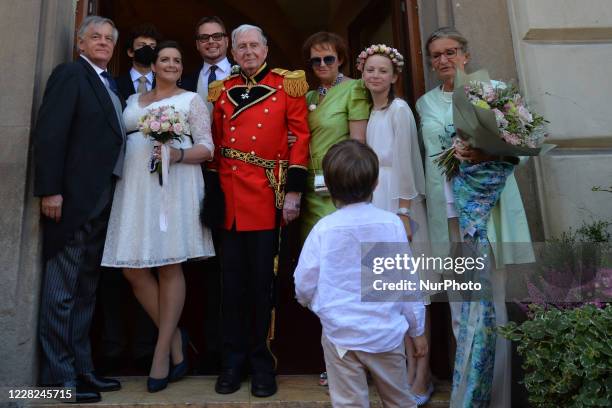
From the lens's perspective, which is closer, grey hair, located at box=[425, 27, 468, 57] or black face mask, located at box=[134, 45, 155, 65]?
grey hair, located at box=[425, 27, 468, 57]

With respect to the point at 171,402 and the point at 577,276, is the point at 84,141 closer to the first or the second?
the point at 171,402

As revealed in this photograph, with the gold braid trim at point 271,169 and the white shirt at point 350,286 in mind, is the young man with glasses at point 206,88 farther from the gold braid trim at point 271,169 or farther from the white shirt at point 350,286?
the white shirt at point 350,286

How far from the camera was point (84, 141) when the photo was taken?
358cm

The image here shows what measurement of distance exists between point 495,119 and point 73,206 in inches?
91.9

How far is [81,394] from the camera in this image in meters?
3.39

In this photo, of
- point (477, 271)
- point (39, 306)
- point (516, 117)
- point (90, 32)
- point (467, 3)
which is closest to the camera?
point (516, 117)

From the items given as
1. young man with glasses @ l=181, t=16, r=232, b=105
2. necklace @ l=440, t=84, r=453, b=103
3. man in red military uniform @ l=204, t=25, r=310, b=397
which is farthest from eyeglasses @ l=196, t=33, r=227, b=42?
necklace @ l=440, t=84, r=453, b=103

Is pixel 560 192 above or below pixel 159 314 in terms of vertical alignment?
above

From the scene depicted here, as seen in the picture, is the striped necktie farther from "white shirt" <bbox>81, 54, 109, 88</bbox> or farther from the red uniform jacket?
"white shirt" <bbox>81, 54, 109, 88</bbox>

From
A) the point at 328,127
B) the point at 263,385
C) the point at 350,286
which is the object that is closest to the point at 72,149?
the point at 328,127

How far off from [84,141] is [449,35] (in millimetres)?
2272

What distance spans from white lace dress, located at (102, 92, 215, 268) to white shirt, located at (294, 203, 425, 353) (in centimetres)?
129

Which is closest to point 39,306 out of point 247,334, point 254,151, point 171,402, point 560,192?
point 171,402

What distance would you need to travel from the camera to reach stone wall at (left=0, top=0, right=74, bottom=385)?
3.48 m
